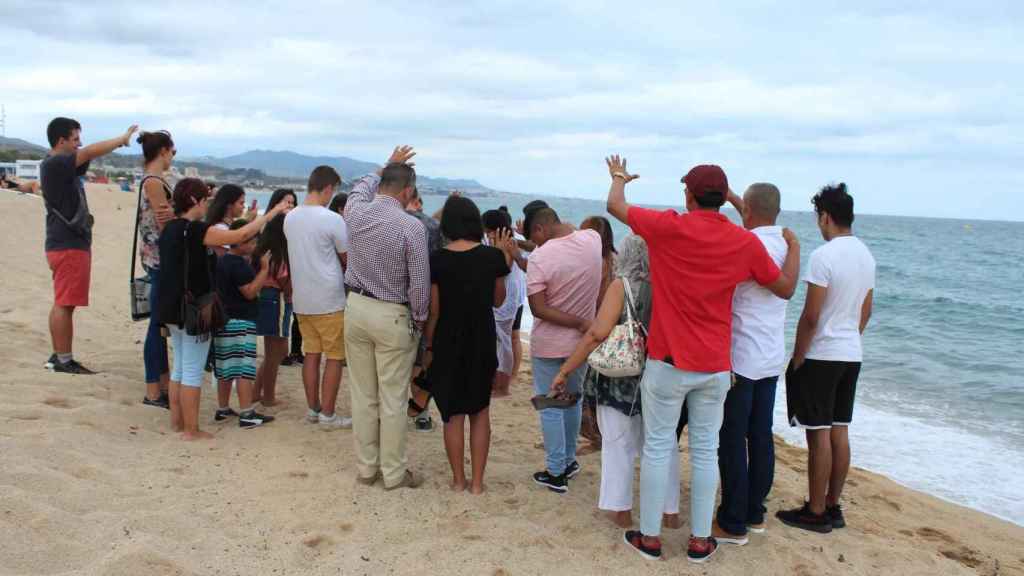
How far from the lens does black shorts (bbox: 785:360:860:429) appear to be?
4.21 m

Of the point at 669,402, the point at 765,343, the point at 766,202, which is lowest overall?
the point at 669,402

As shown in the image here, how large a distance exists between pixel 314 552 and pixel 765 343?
105 inches

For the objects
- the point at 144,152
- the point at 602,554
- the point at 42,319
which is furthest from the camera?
the point at 42,319

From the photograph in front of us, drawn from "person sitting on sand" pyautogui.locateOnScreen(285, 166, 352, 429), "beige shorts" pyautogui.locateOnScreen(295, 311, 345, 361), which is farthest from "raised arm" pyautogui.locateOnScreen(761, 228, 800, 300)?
"beige shorts" pyautogui.locateOnScreen(295, 311, 345, 361)

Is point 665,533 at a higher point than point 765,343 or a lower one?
lower

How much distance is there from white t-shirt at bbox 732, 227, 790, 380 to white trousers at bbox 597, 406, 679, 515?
647 mm

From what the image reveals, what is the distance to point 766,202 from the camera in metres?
3.98

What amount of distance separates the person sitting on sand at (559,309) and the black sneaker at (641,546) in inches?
31.0

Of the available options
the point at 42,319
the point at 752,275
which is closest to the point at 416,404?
the point at 752,275

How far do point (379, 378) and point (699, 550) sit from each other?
209 cm

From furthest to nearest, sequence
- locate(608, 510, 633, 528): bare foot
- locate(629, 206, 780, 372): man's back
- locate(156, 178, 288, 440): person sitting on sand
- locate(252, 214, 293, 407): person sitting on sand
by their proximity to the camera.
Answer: locate(252, 214, 293, 407): person sitting on sand → locate(156, 178, 288, 440): person sitting on sand → locate(608, 510, 633, 528): bare foot → locate(629, 206, 780, 372): man's back

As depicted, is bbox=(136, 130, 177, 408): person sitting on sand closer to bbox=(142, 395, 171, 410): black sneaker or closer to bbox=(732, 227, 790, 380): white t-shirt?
bbox=(142, 395, 171, 410): black sneaker

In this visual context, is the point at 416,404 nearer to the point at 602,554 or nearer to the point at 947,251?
the point at 602,554

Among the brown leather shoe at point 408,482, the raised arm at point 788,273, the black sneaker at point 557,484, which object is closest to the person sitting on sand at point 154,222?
the brown leather shoe at point 408,482
